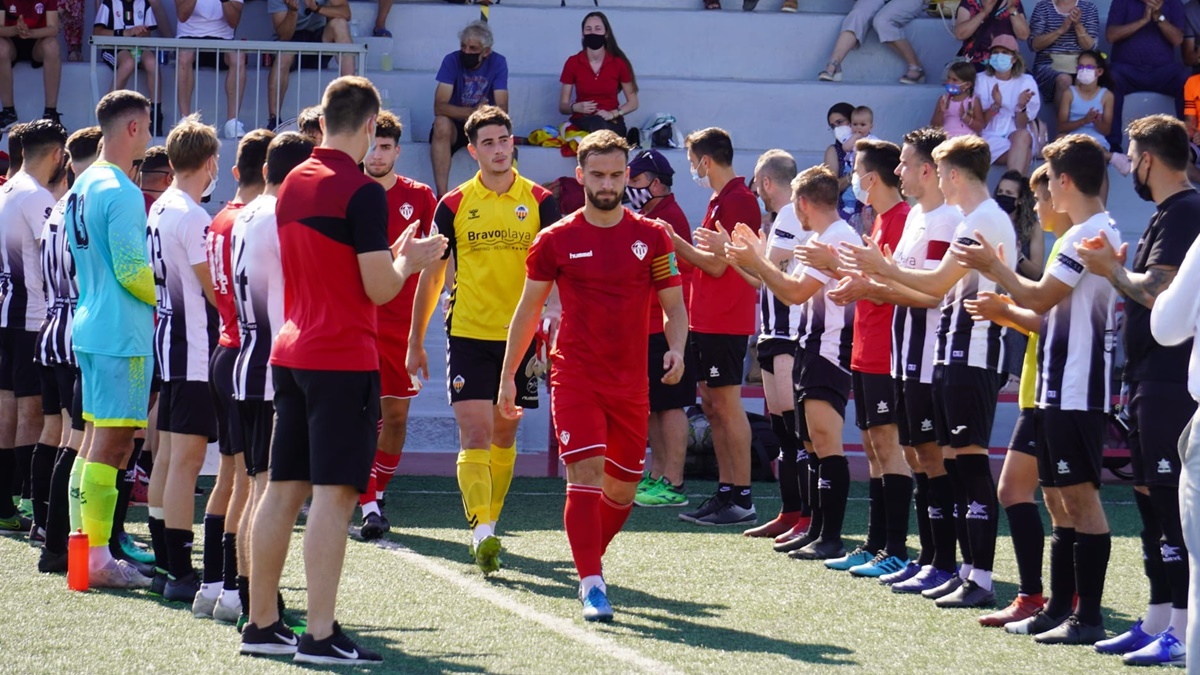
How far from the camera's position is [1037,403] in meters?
6.07

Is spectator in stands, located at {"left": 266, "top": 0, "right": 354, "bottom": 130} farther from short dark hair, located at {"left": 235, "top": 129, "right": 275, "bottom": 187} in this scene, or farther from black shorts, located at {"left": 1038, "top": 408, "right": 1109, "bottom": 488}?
black shorts, located at {"left": 1038, "top": 408, "right": 1109, "bottom": 488}

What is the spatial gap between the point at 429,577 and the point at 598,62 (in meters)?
8.77

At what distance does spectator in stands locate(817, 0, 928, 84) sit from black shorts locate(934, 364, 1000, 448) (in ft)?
32.9

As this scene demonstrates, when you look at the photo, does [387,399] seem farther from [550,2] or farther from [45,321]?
[550,2]

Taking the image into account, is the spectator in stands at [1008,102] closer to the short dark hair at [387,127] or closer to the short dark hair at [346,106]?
the short dark hair at [387,127]

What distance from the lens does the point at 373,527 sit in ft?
27.7

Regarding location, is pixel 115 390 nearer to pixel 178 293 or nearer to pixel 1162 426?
pixel 178 293

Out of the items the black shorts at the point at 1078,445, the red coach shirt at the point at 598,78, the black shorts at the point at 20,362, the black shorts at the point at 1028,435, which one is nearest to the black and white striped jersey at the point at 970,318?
the black shorts at the point at 1028,435

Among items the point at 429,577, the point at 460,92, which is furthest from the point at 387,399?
the point at 460,92

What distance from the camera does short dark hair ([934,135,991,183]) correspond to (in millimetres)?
6789

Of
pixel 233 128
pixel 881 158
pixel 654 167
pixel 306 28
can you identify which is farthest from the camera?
pixel 306 28

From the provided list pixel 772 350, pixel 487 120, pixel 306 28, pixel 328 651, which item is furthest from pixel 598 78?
pixel 328 651

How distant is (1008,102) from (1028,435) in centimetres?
968

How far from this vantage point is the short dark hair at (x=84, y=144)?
7848 millimetres
